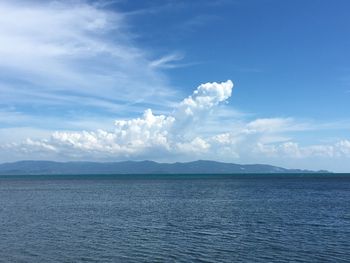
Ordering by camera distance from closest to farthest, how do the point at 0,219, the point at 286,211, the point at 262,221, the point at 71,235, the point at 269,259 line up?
the point at 269,259, the point at 71,235, the point at 262,221, the point at 0,219, the point at 286,211

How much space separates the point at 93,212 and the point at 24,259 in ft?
127

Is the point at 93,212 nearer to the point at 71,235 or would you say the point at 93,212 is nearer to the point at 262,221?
the point at 71,235

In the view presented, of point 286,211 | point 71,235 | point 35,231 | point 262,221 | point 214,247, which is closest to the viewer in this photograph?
point 214,247

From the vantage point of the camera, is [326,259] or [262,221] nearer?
[326,259]

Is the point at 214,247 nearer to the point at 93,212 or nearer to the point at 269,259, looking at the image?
the point at 269,259

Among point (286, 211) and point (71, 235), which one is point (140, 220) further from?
point (286, 211)

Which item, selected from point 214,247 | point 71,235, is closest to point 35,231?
point 71,235

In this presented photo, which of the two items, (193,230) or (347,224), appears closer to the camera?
(193,230)

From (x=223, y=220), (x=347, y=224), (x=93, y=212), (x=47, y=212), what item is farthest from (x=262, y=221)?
(x=47, y=212)

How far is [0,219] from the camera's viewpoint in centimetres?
7125

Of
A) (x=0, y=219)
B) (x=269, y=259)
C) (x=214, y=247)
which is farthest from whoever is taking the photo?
(x=0, y=219)

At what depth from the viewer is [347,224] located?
201ft

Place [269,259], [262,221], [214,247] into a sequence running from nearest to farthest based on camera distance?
[269,259] < [214,247] < [262,221]

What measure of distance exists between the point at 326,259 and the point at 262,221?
24222mm
